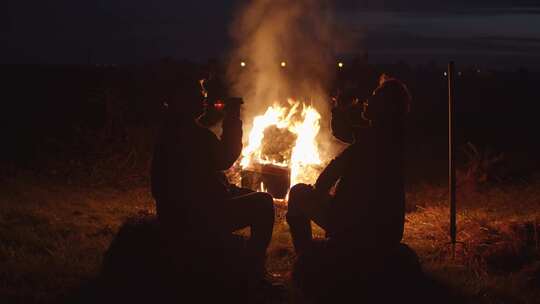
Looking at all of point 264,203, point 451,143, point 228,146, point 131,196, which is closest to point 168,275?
point 264,203

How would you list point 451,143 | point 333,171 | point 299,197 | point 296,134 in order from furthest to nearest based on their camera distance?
point 296,134, point 451,143, point 299,197, point 333,171

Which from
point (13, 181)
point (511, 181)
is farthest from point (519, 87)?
point (13, 181)

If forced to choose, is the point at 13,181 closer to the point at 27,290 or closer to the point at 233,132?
the point at 27,290

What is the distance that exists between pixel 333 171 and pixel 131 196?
14.2ft

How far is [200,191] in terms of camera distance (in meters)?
4.00

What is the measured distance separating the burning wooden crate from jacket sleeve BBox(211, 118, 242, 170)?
2778 millimetres

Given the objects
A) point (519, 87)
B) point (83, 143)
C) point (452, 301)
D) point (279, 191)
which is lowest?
point (452, 301)

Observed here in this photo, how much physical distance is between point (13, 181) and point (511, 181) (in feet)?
23.6

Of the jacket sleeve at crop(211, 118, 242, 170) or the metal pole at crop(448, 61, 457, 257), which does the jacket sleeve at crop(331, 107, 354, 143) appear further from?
the jacket sleeve at crop(211, 118, 242, 170)

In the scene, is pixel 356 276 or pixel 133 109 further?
pixel 133 109

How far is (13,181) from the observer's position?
8.16 meters

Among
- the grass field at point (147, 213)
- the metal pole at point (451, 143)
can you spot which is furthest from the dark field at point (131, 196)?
the metal pole at point (451, 143)

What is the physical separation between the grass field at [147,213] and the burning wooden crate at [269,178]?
297mm

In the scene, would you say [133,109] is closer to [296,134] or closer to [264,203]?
[296,134]
